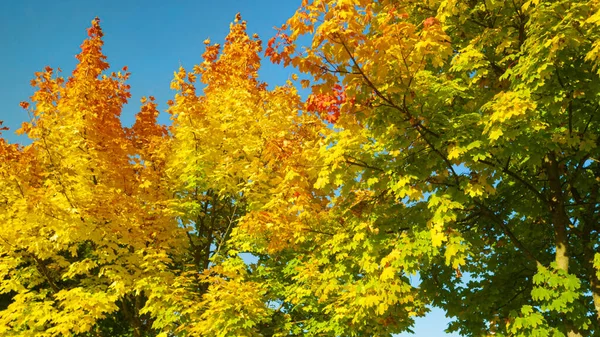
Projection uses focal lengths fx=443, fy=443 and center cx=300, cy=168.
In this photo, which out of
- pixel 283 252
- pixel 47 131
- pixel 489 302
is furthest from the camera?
pixel 283 252

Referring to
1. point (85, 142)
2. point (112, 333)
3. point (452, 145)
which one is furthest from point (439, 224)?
point (112, 333)

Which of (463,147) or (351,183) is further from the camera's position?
(351,183)

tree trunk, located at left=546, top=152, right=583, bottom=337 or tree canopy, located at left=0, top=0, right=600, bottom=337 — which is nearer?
tree canopy, located at left=0, top=0, right=600, bottom=337

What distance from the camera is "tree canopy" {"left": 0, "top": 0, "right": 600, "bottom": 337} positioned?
709 cm

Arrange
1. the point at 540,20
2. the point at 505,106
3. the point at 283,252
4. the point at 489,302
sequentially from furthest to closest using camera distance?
the point at 283,252
the point at 489,302
the point at 540,20
the point at 505,106

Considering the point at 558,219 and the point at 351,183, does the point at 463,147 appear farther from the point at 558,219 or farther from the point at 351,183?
the point at 558,219

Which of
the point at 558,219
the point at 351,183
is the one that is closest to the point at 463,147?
the point at 351,183

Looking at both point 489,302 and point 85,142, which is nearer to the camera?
point 489,302

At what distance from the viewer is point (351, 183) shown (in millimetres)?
8508

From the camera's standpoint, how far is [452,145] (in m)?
7.29

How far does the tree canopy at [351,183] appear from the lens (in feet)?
23.2

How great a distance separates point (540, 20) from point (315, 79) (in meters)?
3.82

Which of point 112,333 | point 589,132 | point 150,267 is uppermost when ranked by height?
point 589,132

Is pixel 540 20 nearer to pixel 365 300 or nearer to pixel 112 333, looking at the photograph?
pixel 365 300
